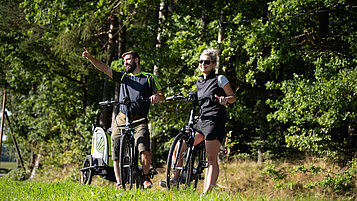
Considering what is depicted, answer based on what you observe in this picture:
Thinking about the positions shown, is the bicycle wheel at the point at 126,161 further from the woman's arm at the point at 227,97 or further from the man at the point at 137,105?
the woman's arm at the point at 227,97

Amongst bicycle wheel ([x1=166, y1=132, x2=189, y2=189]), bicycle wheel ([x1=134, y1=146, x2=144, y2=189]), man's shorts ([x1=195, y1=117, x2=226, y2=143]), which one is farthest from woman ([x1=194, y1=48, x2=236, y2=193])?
bicycle wheel ([x1=134, y1=146, x2=144, y2=189])

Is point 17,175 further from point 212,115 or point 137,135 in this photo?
point 212,115

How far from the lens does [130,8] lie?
53.4ft

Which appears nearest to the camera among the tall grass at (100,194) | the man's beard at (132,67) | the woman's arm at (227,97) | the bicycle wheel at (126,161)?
the tall grass at (100,194)

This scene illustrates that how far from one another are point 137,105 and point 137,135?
1.47ft

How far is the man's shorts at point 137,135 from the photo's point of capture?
240 inches

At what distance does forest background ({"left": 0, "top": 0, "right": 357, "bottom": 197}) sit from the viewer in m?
13.6

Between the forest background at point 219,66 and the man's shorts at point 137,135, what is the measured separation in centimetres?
527

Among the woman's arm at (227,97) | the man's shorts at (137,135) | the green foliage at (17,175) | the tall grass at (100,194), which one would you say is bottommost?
the green foliage at (17,175)

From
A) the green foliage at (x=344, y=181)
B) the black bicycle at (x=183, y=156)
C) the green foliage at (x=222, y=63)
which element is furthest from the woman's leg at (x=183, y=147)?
the green foliage at (x=344, y=181)

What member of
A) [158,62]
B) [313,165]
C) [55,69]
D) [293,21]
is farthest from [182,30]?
[55,69]

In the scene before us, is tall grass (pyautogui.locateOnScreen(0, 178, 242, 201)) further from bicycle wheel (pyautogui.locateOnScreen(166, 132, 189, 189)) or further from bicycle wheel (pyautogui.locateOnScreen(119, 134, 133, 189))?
bicycle wheel (pyautogui.locateOnScreen(119, 134, 133, 189))

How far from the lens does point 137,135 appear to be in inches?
241

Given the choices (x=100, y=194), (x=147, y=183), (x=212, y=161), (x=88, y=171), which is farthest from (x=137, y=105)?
(x=88, y=171)
